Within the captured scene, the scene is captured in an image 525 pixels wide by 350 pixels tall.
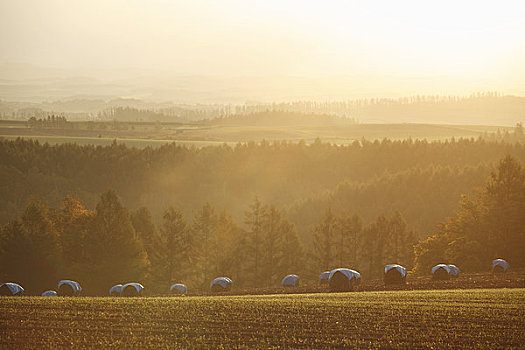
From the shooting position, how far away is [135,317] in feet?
114

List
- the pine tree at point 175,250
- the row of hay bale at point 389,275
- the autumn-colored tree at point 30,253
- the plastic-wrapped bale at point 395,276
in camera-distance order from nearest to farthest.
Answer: the row of hay bale at point 389,275 → the plastic-wrapped bale at point 395,276 → the autumn-colored tree at point 30,253 → the pine tree at point 175,250

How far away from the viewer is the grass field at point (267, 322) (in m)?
29.4

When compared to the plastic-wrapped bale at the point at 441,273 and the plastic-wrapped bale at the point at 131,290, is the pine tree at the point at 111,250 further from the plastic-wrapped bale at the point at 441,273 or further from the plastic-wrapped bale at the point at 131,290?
the plastic-wrapped bale at the point at 441,273

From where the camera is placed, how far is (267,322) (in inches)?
1321

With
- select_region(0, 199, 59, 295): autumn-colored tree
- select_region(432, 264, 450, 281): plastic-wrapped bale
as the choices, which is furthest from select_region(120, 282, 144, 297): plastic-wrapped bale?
select_region(432, 264, 450, 281): plastic-wrapped bale

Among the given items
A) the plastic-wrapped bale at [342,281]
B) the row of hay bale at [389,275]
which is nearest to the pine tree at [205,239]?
the row of hay bale at [389,275]

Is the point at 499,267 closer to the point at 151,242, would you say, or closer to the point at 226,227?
the point at 226,227

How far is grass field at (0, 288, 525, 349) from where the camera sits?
2944 cm

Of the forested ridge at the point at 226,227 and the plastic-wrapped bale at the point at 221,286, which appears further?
the forested ridge at the point at 226,227

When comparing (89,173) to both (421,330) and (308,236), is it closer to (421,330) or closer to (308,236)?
(308,236)

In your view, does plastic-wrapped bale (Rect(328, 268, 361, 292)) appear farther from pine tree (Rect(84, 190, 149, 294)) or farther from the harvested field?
pine tree (Rect(84, 190, 149, 294))

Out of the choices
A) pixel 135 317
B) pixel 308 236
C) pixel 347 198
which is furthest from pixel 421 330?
pixel 347 198

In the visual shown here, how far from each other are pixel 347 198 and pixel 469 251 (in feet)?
208

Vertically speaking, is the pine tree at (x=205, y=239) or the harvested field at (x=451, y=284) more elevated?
the harvested field at (x=451, y=284)
